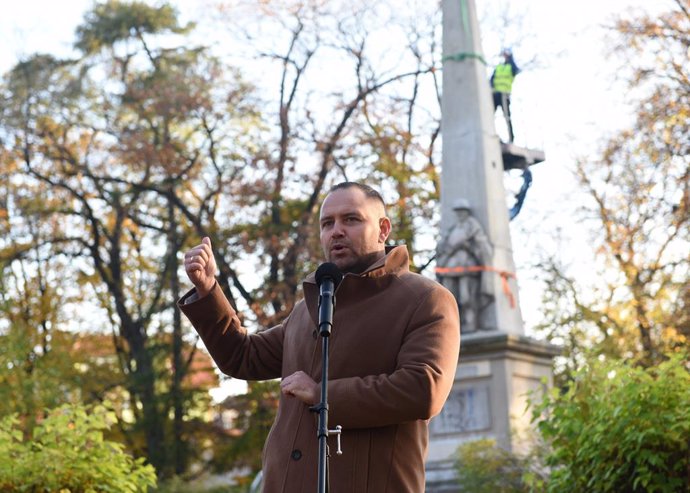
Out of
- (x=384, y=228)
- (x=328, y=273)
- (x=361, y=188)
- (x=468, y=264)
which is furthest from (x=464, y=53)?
(x=328, y=273)

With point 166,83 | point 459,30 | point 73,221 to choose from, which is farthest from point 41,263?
point 459,30

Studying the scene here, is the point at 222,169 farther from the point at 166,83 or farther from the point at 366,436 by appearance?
the point at 366,436

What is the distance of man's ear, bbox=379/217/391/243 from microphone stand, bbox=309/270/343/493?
0.39 metres

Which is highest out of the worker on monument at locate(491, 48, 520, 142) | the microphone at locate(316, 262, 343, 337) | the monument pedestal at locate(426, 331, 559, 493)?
the worker on monument at locate(491, 48, 520, 142)

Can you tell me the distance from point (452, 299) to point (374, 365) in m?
0.37

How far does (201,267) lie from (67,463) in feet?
13.8

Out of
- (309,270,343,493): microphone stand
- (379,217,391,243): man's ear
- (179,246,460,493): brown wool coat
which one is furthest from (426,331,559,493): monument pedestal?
(309,270,343,493): microphone stand

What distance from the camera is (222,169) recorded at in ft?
86.8

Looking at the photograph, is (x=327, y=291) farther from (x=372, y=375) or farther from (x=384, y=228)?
(x=384, y=228)

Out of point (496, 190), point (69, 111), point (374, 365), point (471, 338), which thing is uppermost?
point (69, 111)

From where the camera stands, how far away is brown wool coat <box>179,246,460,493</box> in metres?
3.66

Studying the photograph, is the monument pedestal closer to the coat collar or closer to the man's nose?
the coat collar

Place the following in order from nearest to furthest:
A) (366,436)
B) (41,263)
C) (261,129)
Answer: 1. (366,436)
2. (261,129)
3. (41,263)

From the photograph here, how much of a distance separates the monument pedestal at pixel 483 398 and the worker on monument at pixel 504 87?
313cm
